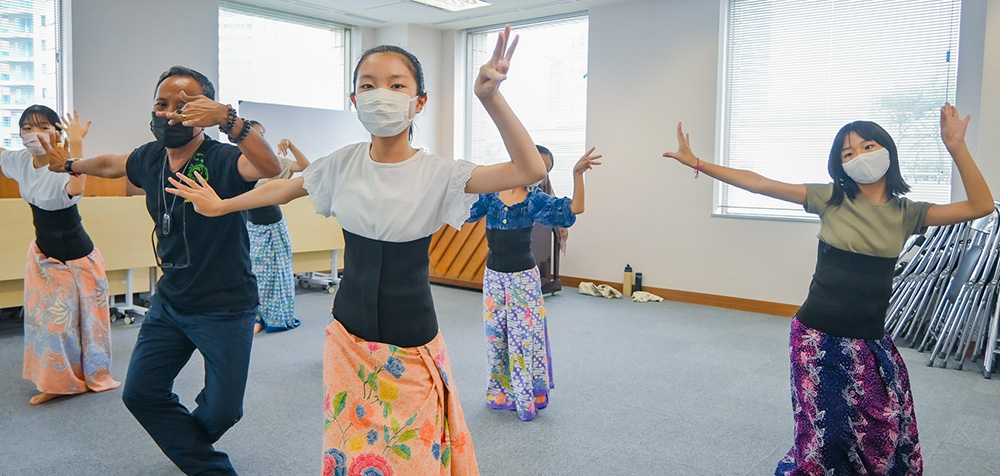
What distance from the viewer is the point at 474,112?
8.93 m

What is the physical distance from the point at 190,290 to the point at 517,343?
5.48 ft

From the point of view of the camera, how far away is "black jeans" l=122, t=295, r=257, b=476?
7.61ft

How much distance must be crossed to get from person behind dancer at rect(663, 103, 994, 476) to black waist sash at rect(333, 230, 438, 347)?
1522mm

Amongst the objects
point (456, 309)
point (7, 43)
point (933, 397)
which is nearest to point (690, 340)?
point (933, 397)

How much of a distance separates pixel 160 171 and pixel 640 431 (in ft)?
7.61

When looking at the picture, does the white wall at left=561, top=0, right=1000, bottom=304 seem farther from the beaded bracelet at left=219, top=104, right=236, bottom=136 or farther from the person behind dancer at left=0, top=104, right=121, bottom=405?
the beaded bracelet at left=219, top=104, right=236, bottom=136

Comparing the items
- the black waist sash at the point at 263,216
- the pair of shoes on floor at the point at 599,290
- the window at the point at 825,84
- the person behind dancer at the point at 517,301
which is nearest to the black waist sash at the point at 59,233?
the black waist sash at the point at 263,216

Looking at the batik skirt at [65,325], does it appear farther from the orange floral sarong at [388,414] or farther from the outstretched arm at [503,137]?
the outstretched arm at [503,137]

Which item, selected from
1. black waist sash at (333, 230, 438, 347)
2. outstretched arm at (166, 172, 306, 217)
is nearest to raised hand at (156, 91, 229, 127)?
outstretched arm at (166, 172, 306, 217)

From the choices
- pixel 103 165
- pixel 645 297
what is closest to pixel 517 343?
pixel 103 165

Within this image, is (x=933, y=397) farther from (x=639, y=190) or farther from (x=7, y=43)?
(x=7, y=43)

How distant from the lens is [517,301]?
11.6ft

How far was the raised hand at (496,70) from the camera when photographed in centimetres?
145

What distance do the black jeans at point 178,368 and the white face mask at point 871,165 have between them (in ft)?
6.99
